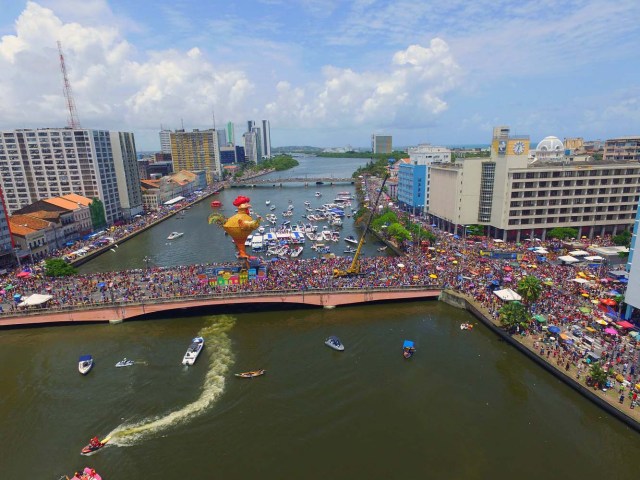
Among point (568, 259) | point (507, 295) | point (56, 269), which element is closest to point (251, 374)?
point (507, 295)

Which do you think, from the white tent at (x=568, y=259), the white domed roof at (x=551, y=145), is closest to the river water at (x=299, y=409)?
the white tent at (x=568, y=259)

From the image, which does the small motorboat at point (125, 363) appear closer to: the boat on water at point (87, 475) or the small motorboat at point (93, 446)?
the small motorboat at point (93, 446)

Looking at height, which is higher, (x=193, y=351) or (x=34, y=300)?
(x=34, y=300)

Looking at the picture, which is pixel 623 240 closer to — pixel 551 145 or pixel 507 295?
pixel 507 295

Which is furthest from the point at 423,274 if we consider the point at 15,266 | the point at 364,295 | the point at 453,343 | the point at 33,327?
the point at 15,266

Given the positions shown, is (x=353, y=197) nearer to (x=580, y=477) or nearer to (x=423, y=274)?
(x=423, y=274)

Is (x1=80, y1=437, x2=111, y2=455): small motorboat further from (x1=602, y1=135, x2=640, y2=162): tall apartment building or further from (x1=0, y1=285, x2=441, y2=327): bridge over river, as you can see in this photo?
(x1=602, y1=135, x2=640, y2=162): tall apartment building
